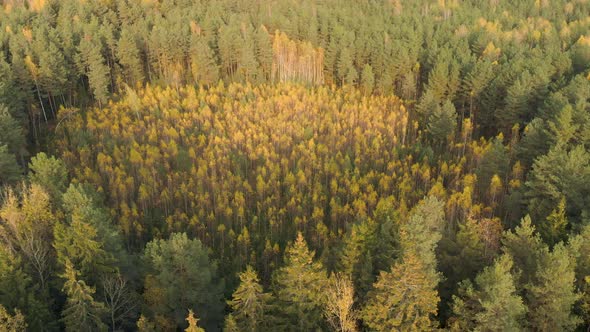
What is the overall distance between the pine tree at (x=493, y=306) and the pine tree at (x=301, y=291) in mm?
9537

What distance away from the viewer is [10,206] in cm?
4209

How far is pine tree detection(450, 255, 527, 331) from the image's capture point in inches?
1241

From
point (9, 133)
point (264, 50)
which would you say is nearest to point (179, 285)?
point (9, 133)

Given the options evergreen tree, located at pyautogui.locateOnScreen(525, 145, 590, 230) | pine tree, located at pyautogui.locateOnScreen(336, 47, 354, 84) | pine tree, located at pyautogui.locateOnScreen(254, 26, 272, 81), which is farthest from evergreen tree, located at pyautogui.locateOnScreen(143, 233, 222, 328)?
pine tree, located at pyautogui.locateOnScreen(254, 26, 272, 81)

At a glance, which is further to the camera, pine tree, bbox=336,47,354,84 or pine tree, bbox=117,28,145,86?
pine tree, bbox=336,47,354,84

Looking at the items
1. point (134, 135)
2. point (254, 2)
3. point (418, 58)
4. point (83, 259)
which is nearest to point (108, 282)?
point (83, 259)

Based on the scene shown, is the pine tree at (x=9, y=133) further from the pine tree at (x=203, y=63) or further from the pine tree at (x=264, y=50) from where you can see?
the pine tree at (x=264, y=50)

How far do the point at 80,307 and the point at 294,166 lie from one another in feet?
137

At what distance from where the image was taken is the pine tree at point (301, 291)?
117 ft

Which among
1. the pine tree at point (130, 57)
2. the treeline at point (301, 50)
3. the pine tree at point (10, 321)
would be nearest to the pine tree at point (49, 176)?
the pine tree at point (10, 321)

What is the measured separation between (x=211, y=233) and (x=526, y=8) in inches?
4363

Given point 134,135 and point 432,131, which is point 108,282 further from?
point 432,131

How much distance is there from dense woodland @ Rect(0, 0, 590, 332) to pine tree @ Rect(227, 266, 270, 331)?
156mm

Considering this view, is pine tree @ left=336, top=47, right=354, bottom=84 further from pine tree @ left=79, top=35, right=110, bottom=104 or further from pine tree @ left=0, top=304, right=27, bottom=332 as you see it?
pine tree @ left=0, top=304, right=27, bottom=332
